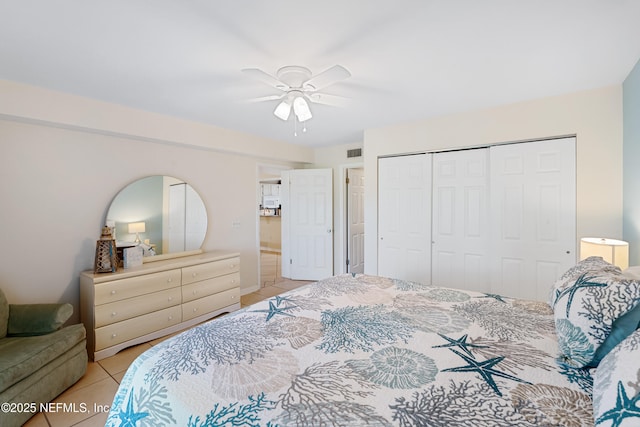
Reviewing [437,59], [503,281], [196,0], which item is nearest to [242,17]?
[196,0]

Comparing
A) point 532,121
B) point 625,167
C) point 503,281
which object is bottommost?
point 503,281

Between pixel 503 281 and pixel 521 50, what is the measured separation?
87.1 inches

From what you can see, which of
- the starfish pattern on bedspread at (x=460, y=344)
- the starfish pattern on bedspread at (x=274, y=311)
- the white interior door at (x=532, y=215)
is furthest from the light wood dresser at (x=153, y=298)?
the white interior door at (x=532, y=215)

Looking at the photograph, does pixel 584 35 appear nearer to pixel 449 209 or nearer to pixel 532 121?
pixel 532 121

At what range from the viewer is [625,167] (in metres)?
2.36

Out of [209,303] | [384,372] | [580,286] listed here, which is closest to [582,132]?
[580,286]

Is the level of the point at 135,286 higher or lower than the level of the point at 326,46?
lower

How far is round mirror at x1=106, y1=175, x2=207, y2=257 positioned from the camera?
303cm

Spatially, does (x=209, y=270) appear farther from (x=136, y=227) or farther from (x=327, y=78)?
(x=327, y=78)

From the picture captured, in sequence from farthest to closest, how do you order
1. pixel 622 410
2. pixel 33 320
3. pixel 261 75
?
pixel 33 320 → pixel 261 75 → pixel 622 410

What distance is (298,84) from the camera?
7.25 ft

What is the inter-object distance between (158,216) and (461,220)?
138 inches

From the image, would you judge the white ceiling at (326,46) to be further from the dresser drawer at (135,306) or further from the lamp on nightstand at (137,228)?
the dresser drawer at (135,306)

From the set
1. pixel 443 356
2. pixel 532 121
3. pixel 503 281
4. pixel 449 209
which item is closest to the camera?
pixel 443 356
